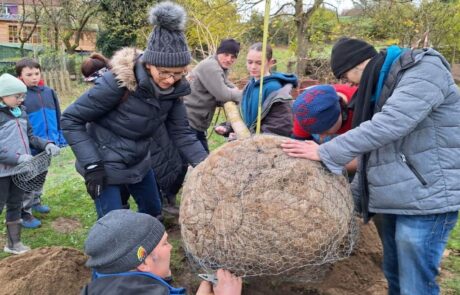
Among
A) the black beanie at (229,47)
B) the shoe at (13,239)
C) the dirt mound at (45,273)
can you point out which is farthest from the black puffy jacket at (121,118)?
the shoe at (13,239)

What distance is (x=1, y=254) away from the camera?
4309 mm

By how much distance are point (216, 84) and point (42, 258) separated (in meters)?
2.18

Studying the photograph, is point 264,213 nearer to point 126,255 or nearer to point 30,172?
point 126,255

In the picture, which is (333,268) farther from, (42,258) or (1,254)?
(1,254)

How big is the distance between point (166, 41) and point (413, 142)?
148cm

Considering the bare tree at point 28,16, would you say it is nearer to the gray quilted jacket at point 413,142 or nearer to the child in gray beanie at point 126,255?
the child in gray beanie at point 126,255

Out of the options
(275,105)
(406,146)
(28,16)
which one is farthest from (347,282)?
(28,16)

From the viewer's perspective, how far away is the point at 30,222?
4949mm

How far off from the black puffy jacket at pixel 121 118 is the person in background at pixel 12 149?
4.85 ft

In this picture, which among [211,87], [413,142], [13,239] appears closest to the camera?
[413,142]

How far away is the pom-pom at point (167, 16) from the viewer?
2.79m

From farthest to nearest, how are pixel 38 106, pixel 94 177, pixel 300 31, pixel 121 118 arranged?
pixel 300 31, pixel 38 106, pixel 121 118, pixel 94 177

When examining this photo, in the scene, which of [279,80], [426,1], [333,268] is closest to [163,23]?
[279,80]

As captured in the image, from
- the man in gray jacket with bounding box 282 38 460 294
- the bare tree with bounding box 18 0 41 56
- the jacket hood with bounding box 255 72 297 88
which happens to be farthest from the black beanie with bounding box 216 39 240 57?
the bare tree with bounding box 18 0 41 56
